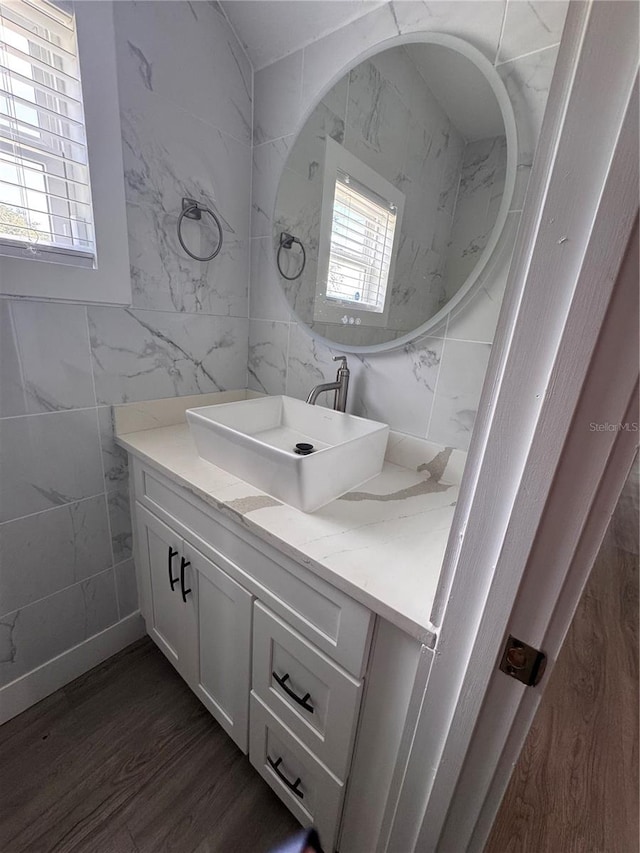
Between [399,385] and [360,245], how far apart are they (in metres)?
0.47

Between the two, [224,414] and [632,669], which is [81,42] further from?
[632,669]

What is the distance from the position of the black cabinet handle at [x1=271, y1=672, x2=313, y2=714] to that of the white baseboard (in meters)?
0.88

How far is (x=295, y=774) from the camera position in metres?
0.85

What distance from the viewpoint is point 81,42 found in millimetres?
866

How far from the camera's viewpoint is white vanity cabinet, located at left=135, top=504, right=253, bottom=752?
90 centimetres

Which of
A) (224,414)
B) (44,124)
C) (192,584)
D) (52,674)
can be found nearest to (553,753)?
(192,584)

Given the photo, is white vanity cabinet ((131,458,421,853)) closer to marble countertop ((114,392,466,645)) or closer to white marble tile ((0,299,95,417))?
marble countertop ((114,392,466,645))

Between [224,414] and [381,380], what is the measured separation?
522 millimetres

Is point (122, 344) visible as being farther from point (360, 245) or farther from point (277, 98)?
point (277, 98)

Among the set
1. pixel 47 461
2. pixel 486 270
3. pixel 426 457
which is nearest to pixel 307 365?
pixel 426 457

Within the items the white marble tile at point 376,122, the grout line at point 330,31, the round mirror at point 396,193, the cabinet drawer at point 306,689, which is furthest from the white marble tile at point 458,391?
the grout line at point 330,31

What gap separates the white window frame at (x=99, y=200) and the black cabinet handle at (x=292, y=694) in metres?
1.13

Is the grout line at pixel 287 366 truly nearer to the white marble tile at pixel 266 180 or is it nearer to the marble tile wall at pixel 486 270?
the marble tile wall at pixel 486 270
